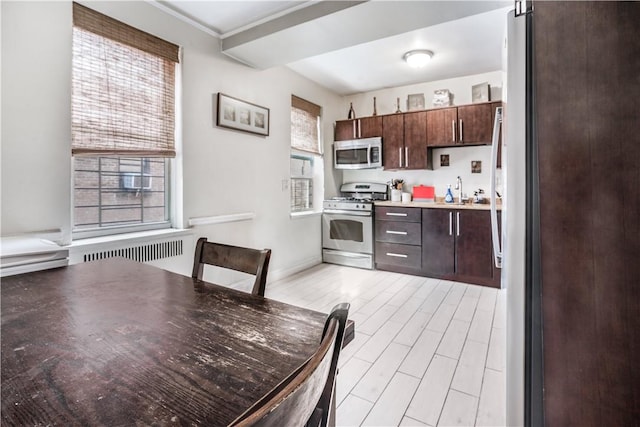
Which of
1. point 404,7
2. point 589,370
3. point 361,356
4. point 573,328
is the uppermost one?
point 404,7

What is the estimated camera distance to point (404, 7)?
7.14 feet

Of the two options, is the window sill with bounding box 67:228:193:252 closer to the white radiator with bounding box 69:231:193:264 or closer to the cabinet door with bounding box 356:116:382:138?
the white radiator with bounding box 69:231:193:264

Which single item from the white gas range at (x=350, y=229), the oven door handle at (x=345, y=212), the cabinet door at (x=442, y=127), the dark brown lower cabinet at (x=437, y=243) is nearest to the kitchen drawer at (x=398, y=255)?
the dark brown lower cabinet at (x=437, y=243)

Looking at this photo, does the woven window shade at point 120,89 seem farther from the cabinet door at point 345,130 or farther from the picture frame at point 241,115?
the cabinet door at point 345,130

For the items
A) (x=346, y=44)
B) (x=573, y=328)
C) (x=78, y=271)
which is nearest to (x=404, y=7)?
(x=346, y=44)

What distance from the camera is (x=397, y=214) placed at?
158 inches

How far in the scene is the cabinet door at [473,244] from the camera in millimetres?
3471

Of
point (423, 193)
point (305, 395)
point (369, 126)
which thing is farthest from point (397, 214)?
point (305, 395)

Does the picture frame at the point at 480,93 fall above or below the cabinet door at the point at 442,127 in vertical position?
above

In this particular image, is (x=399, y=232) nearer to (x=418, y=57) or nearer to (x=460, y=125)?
(x=460, y=125)

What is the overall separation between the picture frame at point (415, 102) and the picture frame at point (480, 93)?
663 millimetres

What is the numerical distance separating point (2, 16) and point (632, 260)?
3.07 meters

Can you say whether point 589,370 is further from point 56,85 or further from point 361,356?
point 56,85

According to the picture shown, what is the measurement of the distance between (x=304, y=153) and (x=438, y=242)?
212 cm
